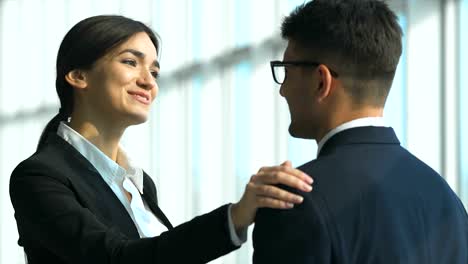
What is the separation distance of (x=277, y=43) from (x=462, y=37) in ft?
4.28

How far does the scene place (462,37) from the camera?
3986 mm

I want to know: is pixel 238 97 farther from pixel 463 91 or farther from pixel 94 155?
pixel 94 155

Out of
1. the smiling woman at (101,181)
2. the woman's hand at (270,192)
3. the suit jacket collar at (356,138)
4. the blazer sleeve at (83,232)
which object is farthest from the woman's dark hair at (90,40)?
the suit jacket collar at (356,138)

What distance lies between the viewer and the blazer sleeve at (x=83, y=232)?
2088 mm

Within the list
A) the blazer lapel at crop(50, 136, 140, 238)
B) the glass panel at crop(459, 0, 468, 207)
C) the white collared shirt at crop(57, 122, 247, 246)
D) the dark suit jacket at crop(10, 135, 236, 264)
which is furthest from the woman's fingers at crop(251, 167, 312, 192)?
the glass panel at crop(459, 0, 468, 207)

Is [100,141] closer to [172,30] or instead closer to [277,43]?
[277,43]

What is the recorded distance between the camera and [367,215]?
1.68m

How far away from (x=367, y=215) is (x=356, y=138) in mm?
160

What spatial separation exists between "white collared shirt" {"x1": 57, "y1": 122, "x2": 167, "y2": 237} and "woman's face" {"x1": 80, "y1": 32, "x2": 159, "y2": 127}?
0.29 feet

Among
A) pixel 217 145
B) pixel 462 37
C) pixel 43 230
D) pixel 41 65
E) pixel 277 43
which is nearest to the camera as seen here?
pixel 43 230

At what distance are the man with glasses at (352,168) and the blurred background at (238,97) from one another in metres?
2.20

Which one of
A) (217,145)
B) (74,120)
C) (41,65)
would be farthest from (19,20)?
(74,120)

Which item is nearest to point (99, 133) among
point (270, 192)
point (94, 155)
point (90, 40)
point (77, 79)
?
point (94, 155)

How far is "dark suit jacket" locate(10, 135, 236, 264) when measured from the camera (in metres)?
2.11
